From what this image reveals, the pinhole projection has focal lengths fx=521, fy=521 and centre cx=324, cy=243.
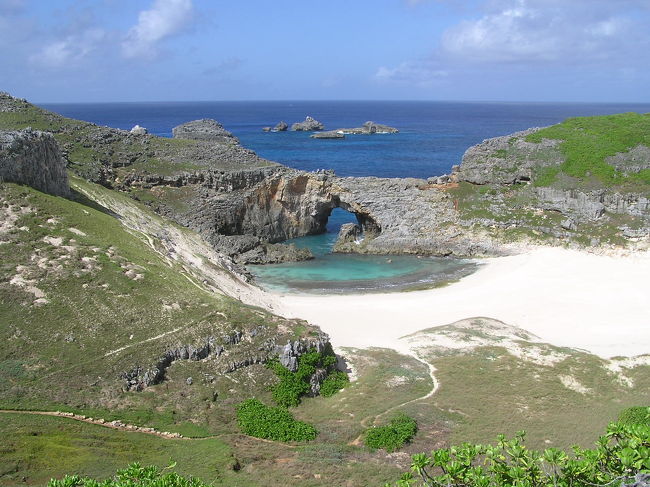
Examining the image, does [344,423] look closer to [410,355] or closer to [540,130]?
[410,355]

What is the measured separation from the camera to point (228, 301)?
3519 cm

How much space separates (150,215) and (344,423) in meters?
40.8

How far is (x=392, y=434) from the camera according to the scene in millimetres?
23672

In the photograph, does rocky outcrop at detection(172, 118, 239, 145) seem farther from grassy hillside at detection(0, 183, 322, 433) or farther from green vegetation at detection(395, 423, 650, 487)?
green vegetation at detection(395, 423, 650, 487)

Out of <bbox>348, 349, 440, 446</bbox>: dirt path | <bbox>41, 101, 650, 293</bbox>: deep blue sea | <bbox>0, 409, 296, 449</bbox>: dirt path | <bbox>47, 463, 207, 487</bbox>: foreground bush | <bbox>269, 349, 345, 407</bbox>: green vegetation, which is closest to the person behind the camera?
<bbox>47, 463, 207, 487</bbox>: foreground bush

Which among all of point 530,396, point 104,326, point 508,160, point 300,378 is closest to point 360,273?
point 300,378

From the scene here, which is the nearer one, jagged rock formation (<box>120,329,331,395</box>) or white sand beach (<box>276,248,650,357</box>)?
jagged rock formation (<box>120,329,331,395</box>)

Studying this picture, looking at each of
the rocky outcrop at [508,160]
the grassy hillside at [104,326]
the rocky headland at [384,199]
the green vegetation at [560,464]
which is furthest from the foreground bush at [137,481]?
the rocky outcrop at [508,160]

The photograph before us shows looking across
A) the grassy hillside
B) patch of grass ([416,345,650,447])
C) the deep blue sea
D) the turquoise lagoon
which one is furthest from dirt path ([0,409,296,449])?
the deep blue sea

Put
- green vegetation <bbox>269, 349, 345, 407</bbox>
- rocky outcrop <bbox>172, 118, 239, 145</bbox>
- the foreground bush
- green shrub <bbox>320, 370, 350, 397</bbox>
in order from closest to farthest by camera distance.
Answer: the foreground bush, green vegetation <bbox>269, 349, 345, 407</bbox>, green shrub <bbox>320, 370, 350, 397</bbox>, rocky outcrop <bbox>172, 118, 239, 145</bbox>

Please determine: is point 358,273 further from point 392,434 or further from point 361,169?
point 361,169

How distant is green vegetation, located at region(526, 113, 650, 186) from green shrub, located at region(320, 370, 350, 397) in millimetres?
51999

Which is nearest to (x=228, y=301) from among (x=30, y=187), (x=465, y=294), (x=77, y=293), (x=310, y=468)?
(x=77, y=293)

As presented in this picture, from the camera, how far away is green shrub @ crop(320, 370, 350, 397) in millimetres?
28750
